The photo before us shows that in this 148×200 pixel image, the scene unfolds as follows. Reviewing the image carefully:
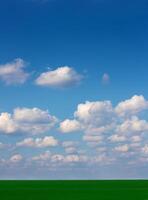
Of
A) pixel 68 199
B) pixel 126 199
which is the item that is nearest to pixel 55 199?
pixel 68 199

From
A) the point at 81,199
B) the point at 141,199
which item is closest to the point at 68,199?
the point at 81,199

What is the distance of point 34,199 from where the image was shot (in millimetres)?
76312

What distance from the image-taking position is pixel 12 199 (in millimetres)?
76812

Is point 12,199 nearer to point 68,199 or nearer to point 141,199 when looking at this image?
point 68,199

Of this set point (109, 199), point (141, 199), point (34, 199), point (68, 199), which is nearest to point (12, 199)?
point (34, 199)

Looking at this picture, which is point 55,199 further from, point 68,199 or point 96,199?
point 96,199

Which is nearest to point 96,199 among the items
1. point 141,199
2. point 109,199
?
point 109,199

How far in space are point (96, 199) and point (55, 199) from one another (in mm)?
7001

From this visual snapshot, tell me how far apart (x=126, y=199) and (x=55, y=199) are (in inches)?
474

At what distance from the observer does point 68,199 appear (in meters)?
78.2

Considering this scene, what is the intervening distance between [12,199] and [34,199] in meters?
3.73

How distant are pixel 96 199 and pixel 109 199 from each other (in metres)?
2.53

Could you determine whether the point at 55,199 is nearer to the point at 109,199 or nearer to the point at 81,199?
the point at 81,199

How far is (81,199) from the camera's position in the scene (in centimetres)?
7838
